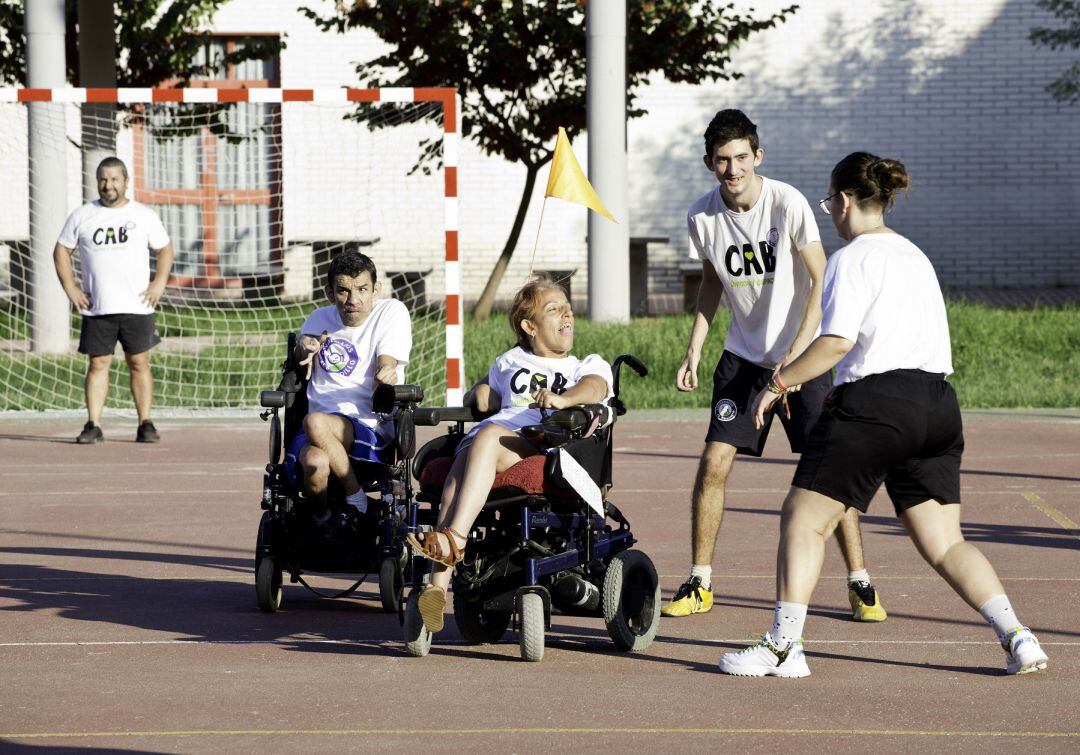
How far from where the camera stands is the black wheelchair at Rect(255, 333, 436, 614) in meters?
6.91

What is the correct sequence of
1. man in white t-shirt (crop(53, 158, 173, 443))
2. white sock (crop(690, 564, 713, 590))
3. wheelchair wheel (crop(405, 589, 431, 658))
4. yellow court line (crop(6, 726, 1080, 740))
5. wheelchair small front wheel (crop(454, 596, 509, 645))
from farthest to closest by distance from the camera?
man in white t-shirt (crop(53, 158, 173, 443))
white sock (crop(690, 564, 713, 590))
wheelchair small front wheel (crop(454, 596, 509, 645))
wheelchair wheel (crop(405, 589, 431, 658))
yellow court line (crop(6, 726, 1080, 740))

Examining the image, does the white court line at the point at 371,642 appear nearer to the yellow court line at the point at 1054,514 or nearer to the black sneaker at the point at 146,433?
the yellow court line at the point at 1054,514

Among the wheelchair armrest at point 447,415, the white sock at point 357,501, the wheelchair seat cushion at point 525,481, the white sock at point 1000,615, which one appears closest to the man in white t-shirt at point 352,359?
the white sock at point 357,501

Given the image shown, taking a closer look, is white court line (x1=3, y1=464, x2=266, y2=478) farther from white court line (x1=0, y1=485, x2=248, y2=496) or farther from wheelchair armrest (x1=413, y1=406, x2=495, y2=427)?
wheelchair armrest (x1=413, y1=406, x2=495, y2=427)

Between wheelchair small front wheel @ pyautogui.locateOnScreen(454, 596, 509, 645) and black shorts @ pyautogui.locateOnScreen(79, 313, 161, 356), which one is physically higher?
black shorts @ pyautogui.locateOnScreen(79, 313, 161, 356)

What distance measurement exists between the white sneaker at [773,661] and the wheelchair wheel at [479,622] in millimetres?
1011

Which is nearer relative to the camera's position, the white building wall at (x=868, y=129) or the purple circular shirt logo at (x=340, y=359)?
the purple circular shirt logo at (x=340, y=359)

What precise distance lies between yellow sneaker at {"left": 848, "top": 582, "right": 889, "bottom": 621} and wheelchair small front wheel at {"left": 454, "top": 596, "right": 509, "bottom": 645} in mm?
1369

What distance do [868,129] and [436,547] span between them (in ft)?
79.4

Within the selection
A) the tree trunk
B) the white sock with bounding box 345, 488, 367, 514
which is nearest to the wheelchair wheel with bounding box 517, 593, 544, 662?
the white sock with bounding box 345, 488, 367, 514

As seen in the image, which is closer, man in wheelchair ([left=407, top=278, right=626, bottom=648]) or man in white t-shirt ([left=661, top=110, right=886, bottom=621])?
man in wheelchair ([left=407, top=278, right=626, bottom=648])

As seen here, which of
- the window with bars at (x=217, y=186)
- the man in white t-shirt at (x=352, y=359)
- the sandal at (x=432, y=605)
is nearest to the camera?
the sandal at (x=432, y=605)

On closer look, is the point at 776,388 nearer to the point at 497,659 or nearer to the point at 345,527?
the point at 497,659

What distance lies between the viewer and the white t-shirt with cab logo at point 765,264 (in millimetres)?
6988
